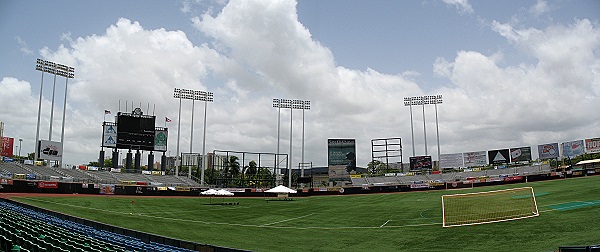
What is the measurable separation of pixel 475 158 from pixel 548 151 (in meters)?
11.3

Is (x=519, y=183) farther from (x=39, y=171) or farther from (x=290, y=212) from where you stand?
(x=39, y=171)

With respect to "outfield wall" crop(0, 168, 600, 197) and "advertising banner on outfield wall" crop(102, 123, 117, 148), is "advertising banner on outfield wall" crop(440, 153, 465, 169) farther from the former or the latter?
"advertising banner on outfield wall" crop(102, 123, 117, 148)

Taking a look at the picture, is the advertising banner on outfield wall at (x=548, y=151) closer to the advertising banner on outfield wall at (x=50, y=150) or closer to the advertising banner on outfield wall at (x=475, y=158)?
the advertising banner on outfield wall at (x=475, y=158)

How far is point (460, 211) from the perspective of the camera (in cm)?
2636

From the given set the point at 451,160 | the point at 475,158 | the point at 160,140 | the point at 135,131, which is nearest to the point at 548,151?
the point at 475,158

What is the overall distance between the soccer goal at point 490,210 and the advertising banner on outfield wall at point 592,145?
1568 inches

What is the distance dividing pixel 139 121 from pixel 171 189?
2038cm

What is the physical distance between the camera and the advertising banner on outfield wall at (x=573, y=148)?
63.8m

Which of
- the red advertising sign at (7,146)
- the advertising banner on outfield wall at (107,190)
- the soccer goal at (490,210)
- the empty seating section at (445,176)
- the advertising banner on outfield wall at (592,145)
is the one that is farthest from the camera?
the empty seating section at (445,176)

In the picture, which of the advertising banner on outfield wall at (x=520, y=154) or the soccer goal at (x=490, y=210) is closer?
the soccer goal at (x=490, y=210)

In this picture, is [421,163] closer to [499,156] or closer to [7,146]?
[499,156]

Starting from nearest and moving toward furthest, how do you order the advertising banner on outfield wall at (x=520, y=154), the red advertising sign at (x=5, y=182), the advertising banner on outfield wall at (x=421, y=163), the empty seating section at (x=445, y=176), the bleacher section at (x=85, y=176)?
the red advertising sign at (x=5, y=182) → the bleacher section at (x=85, y=176) → the advertising banner on outfield wall at (x=520, y=154) → the empty seating section at (x=445, y=176) → the advertising banner on outfield wall at (x=421, y=163)

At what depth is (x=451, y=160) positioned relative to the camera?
7694 centimetres

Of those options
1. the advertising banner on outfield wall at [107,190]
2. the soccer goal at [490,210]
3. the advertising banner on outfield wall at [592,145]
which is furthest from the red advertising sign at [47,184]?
the advertising banner on outfield wall at [592,145]
